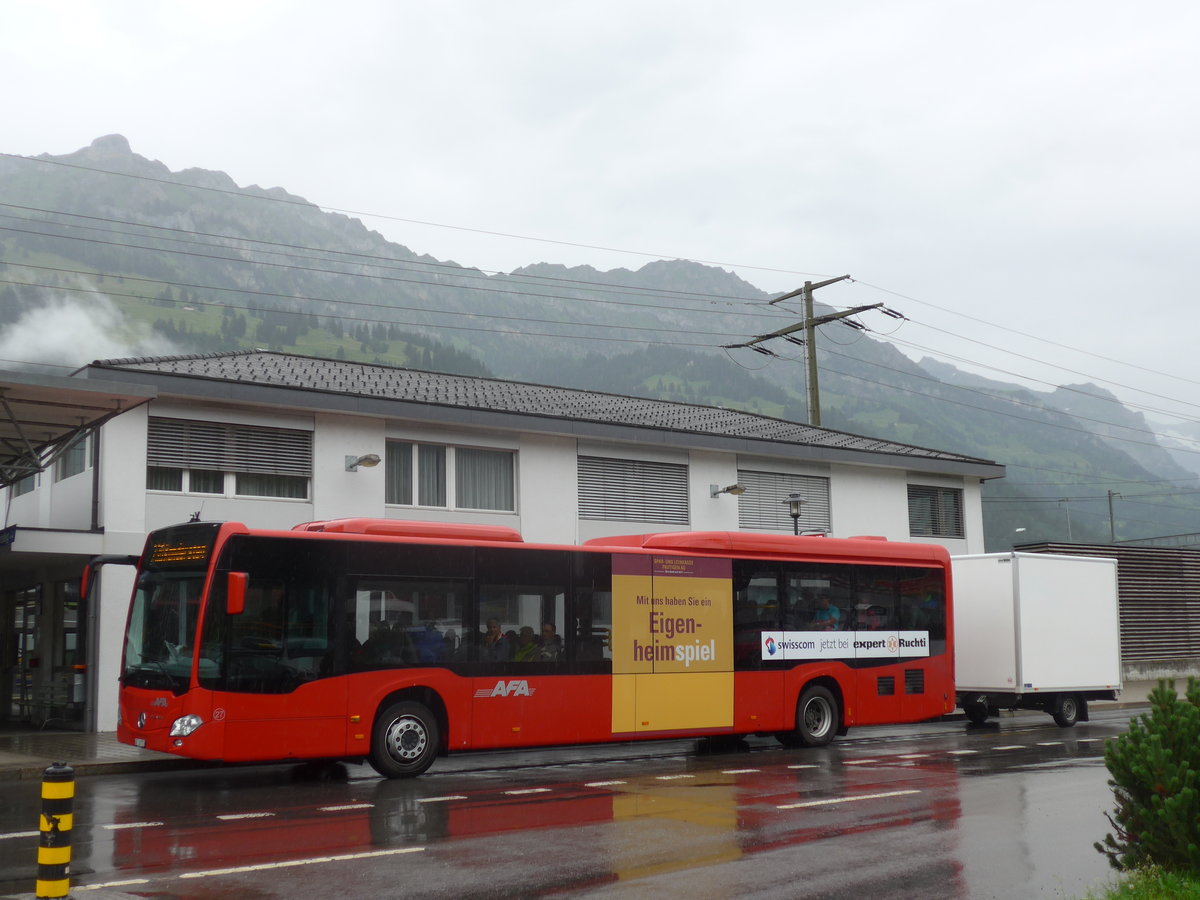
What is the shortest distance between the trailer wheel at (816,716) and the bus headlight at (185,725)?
919 centimetres

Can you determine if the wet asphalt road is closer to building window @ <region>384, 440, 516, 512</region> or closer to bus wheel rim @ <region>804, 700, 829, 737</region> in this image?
bus wheel rim @ <region>804, 700, 829, 737</region>

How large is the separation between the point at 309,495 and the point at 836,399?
16297cm

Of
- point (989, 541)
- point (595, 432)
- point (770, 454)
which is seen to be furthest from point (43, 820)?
point (989, 541)

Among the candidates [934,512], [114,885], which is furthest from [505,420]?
[114,885]

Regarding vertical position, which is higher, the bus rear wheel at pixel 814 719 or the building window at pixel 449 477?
the building window at pixel 449 477

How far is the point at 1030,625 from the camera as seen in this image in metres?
22.0

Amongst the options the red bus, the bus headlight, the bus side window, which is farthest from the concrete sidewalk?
the bus side window

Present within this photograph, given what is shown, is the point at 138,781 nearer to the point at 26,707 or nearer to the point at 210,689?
the point at 210,689

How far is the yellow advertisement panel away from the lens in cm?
1673

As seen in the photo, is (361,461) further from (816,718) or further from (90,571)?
(816,718)

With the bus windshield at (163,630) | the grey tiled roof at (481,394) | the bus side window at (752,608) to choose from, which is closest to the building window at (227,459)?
the grey tiled roof at (481,394)

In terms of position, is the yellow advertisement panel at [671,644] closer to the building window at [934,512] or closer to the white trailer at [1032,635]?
the white trailer at [1032,635]

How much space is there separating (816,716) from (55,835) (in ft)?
44.2

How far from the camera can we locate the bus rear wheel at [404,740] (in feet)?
47.1
